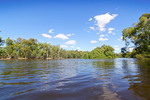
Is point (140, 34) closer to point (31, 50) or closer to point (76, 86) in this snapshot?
point (76, 86)

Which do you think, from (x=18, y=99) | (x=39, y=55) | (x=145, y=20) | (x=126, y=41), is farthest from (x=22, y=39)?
(x=18, y=99)

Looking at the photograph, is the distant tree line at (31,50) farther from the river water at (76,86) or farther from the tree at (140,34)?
the river water at (76,86)

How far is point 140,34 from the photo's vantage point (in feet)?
103

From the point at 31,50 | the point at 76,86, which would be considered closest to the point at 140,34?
the point at 76,86

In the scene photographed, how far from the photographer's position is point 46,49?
83812mm

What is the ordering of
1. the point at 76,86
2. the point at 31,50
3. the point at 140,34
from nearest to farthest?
the point at 76,86
the point at 140,34
the point at 31,50

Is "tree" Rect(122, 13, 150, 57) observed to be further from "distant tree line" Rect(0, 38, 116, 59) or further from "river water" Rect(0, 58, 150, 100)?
"distant tree line" Rect(0, 38, 116, 59)

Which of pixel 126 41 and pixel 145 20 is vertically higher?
pixel 145 20

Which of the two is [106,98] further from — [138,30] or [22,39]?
[22,39]

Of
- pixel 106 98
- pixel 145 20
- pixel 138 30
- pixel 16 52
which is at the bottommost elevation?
pixel 106 98

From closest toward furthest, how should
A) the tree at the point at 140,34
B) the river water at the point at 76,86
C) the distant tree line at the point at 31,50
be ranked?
the river water at the point at 76,86 → the tree at the point at 140,34 → the distant tree line at the point at 31,50

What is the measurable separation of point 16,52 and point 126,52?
6817 cm

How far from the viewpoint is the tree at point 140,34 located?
28886 millimetres

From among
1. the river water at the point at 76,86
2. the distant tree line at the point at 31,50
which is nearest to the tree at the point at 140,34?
the river water at the point at 76,86
